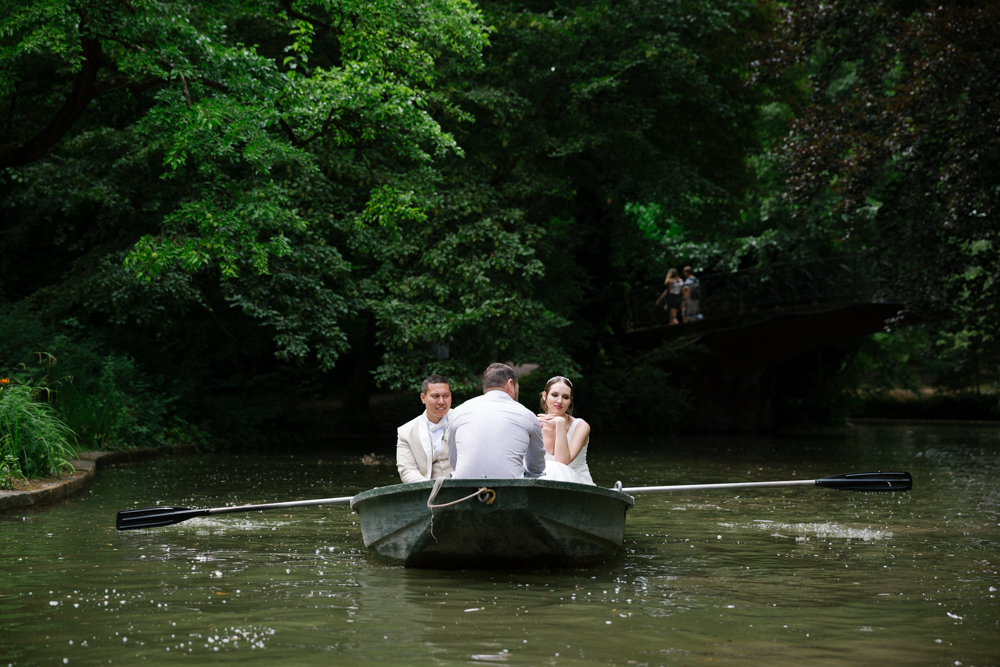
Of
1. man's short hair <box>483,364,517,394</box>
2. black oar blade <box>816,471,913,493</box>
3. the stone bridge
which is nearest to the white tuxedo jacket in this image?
man's short hair <box>483,364,517,394</box>

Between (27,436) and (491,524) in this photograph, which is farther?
(27,436)

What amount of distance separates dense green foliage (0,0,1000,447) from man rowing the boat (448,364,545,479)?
8.91 meters

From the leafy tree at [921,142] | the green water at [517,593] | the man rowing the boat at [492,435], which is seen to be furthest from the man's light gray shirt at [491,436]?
the leafy tree at [921,142]

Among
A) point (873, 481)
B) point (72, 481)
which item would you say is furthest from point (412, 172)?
point (873, 481)

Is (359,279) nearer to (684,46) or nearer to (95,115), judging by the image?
(95,115)

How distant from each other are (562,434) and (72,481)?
20.6ft

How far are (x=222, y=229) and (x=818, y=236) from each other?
19.5 m

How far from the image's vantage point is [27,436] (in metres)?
11.7

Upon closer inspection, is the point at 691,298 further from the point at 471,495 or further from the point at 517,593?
the point at 517,593

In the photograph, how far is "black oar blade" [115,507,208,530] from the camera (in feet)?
27.4

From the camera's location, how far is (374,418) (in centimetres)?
2780

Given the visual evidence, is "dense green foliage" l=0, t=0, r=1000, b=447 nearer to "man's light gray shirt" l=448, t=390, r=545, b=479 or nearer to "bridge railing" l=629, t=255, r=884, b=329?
"bridge railing" l=629, t=255, r=884, b=329

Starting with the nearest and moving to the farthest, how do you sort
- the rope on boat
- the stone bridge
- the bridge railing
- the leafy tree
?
1. the rope on boat
2. the leafy tree
3. the bridge railing
4. the stone bridge

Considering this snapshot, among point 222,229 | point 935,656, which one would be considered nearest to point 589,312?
point 222,229
